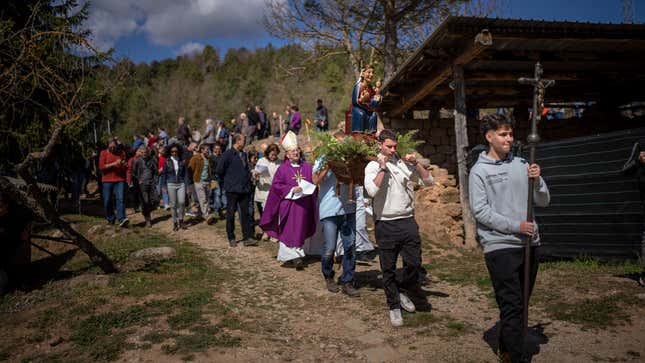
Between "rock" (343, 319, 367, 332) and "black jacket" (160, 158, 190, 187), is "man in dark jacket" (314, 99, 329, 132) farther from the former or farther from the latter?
"rock" (343, 319, 367, 332)

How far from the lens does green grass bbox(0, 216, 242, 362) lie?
3944mm

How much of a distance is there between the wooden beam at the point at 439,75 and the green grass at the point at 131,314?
17.1ft

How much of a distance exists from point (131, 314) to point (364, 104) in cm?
408

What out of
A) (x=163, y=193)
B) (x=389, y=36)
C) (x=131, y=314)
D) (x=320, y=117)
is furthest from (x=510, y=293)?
(x=389, y=36)

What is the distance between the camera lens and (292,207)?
6.93 metres

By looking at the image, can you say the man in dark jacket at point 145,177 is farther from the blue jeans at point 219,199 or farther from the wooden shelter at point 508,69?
the wooden shelter at point 508,69

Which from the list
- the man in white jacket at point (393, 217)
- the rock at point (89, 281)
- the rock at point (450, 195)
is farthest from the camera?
the rock at point (450, 195)

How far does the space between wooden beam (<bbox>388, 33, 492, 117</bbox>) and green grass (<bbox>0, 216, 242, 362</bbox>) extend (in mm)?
5201

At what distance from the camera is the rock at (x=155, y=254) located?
7055mm

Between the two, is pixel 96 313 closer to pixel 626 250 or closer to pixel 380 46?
pixel 626 250

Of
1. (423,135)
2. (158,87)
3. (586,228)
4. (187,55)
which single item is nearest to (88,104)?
(586,228)

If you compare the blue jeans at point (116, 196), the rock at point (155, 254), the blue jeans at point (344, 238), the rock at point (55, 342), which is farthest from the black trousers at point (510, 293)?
the blue jeans at point (116, 196)

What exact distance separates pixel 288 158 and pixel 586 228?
15.2 feet

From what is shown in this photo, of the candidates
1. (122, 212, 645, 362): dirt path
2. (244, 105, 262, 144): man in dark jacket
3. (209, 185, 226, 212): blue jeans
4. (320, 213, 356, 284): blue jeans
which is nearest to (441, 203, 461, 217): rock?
(122, 212, 645, 362): dirt path
